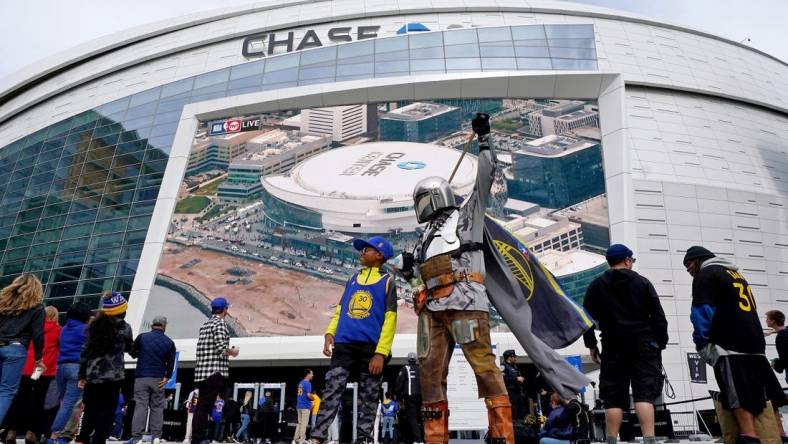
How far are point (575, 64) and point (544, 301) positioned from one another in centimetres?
2097

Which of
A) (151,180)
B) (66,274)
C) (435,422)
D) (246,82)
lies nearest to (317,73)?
(246,82)

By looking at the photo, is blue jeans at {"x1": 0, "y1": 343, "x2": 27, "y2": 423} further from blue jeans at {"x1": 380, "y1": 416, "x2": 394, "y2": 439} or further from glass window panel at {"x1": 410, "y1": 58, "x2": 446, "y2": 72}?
glass window panel at {"x1": 410, "y1": 58, "x2": 446, "y2": 72}

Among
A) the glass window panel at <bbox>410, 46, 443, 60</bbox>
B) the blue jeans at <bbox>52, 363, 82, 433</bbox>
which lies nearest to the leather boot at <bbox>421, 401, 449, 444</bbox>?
the blue jeans at <bbox>52, 363, 82, 433</bbox>

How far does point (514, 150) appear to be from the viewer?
23156 mm

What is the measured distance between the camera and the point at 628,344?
4.98 metres

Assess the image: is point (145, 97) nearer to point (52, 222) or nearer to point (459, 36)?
point (52, 222)

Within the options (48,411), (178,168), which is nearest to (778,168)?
(178,168)

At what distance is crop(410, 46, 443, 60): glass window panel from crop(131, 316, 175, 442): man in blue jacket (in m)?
20.2

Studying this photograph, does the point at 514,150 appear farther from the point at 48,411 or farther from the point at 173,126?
the point at 48,411

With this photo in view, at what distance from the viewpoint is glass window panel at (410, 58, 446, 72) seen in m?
24.4

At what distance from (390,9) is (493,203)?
11403 millimetres

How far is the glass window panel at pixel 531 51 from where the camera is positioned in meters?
24.7

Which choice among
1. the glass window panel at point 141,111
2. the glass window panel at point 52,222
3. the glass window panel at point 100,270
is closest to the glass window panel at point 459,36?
the glass window panel at point 141,111

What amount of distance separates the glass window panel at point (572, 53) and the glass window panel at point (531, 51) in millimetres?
312
